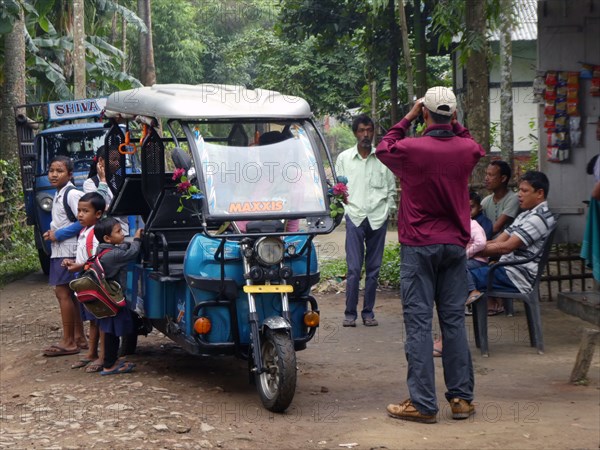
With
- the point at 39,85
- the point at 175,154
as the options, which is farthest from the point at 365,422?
Result: the point at 39,85

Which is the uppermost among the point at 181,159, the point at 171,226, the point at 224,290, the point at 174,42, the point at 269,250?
the point at 174,42

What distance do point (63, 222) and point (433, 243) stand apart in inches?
153

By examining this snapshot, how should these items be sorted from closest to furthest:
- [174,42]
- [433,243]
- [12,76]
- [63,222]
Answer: [433,243] < [63,222] < [12,76] < [174,42]

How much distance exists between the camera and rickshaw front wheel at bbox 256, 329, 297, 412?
6172mm

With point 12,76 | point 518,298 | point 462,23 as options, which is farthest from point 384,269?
point 12,76

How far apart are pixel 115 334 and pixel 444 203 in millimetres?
3157

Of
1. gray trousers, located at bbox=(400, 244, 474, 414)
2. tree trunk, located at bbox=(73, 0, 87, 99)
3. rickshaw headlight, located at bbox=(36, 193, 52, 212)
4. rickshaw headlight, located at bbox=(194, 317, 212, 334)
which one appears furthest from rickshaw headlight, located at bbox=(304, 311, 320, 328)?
tree trunk, located at bbox=(73, 0, 87, 99)

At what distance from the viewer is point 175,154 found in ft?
21.8

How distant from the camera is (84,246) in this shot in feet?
26.0

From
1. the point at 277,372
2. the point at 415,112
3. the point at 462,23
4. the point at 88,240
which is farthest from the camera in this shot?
the point at 462,23

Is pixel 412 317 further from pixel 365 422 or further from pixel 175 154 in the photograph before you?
pixel 175 154

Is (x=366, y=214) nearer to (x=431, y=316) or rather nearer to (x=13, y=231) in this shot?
(x=431, y=316)

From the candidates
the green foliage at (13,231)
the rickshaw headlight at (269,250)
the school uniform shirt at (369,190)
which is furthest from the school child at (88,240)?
the green foliage at (13,231)

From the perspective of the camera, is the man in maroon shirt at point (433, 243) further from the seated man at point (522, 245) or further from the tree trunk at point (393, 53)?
the tree trunk at point (393, 53)
